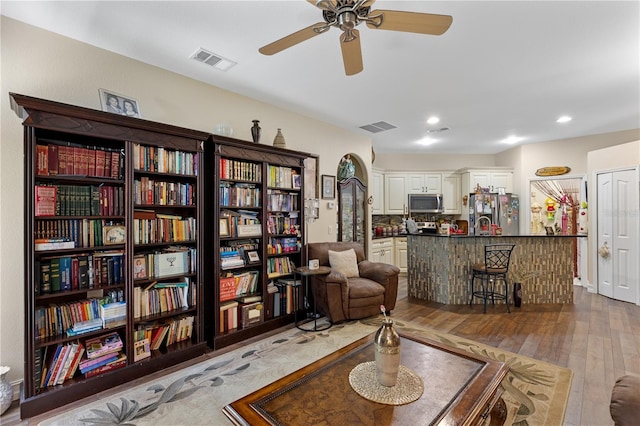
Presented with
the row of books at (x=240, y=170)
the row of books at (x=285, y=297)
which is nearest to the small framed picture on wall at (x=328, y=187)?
the row of books at (x=240, y=170)

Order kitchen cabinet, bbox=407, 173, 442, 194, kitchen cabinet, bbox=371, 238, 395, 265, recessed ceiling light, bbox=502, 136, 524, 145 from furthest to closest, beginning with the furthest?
kitchen cabinet, bbox=407, 173, 442, 194
kitchen cabinet, bbox=371, 238, 395, 265
recessed ceiling light, bbox=502, 136, 524, 145

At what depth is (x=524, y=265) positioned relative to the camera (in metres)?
4.62

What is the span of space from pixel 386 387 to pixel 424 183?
239 inches

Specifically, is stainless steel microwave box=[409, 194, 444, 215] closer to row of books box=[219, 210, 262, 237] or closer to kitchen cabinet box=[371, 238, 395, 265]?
kitchen cabinet box=[371, 238, 395, 265]

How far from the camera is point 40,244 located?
2178 millimetres

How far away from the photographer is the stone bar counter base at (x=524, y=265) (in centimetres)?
457

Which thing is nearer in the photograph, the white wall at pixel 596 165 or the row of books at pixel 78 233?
the row of books at pixel 78 233

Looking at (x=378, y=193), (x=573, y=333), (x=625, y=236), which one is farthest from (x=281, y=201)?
(x=625, y=236)

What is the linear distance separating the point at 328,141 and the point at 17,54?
3.56 m

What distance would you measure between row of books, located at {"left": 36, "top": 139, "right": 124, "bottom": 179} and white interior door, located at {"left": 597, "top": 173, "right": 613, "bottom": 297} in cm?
686

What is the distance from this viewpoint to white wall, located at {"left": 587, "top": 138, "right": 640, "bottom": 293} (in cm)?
465

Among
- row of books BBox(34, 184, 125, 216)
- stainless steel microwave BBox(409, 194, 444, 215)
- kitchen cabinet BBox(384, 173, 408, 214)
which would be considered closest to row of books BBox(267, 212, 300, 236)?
row of books BBox(34, 184, 125, 216)

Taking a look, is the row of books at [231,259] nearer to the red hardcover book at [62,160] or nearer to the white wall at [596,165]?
the red hardcover book at [62,160]

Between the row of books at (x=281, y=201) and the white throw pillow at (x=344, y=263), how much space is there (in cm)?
86
